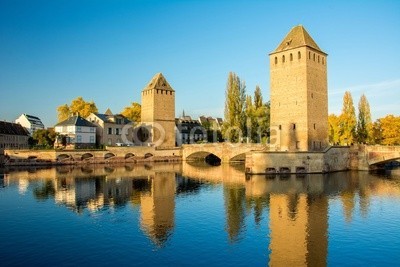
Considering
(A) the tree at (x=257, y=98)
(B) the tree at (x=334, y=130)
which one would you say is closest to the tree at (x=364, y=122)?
(B) the tree at (x=334, y=130)

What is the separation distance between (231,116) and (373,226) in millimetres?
42098

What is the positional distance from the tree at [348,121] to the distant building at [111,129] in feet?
131

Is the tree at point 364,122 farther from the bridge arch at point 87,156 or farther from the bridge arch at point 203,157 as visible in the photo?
the bridge arch at point 87,156

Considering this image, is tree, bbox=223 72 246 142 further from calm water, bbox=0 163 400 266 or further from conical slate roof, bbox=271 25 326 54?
calm water, bbox=0 163 400 266

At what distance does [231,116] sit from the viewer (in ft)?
193

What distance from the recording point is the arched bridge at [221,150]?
51631mm

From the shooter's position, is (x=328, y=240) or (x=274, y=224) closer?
(x=328, y=240)

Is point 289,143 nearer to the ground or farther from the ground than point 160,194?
farther from the ground

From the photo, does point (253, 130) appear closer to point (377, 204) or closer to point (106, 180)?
point (106, 180)

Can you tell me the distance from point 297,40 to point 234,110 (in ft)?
62.5

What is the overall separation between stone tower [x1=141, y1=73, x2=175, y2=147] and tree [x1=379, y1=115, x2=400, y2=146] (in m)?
38.7

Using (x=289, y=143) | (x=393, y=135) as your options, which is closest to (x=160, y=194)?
(x=289, y=143)

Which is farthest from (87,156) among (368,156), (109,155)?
(368,156)

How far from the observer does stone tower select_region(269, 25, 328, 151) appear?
41000mm
